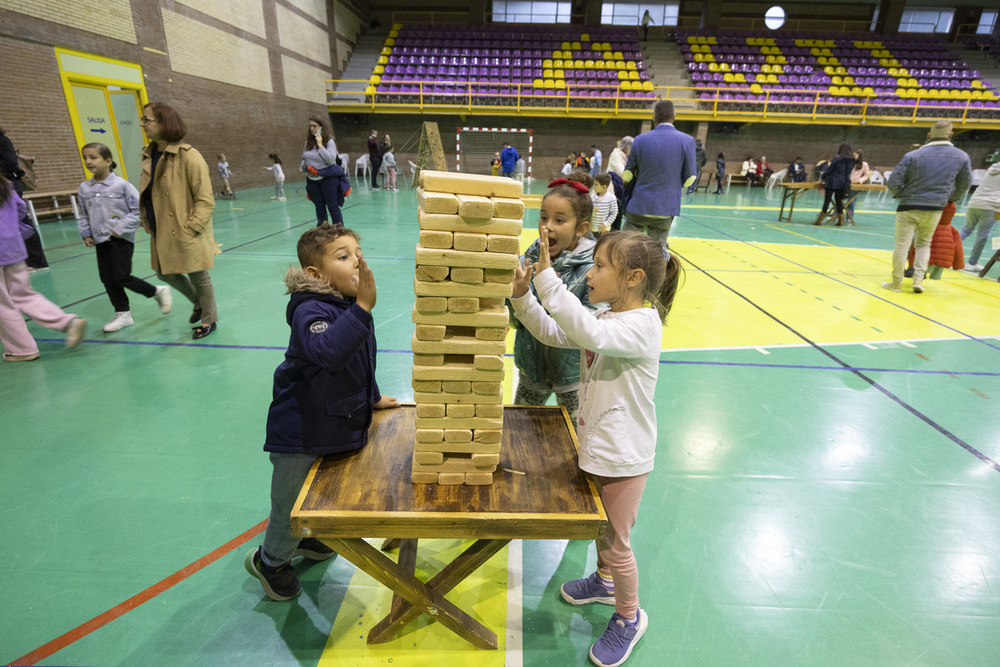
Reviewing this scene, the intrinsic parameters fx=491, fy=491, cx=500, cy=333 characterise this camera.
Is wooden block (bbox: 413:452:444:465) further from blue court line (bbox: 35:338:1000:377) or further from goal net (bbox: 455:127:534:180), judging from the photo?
goal net (bbox: 455:127:534:180)

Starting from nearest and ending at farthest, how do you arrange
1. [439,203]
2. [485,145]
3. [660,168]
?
1. [439,203]
2. [660,168]
3. [485,145]

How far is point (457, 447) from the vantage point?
1.52 metres

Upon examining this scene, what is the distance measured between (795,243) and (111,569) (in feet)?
36.8

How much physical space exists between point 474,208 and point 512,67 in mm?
24335

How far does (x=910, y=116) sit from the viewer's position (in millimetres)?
19484

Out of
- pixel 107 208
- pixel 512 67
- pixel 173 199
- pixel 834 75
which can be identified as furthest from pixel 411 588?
pixel 834 75

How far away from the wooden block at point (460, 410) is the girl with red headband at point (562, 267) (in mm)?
720

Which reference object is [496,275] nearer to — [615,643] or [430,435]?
[430,435]

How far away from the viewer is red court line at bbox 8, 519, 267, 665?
1806 mm

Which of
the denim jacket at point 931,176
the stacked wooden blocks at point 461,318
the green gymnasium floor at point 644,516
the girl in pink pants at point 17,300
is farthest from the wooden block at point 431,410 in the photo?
the denim jacket at point 931,176

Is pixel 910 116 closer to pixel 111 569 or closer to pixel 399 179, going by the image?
pixel 399 179

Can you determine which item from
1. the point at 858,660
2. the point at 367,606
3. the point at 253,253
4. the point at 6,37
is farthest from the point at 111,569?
the point at 6,37

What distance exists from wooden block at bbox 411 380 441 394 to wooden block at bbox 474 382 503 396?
2 cm

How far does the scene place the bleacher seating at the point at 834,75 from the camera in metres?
19.5
